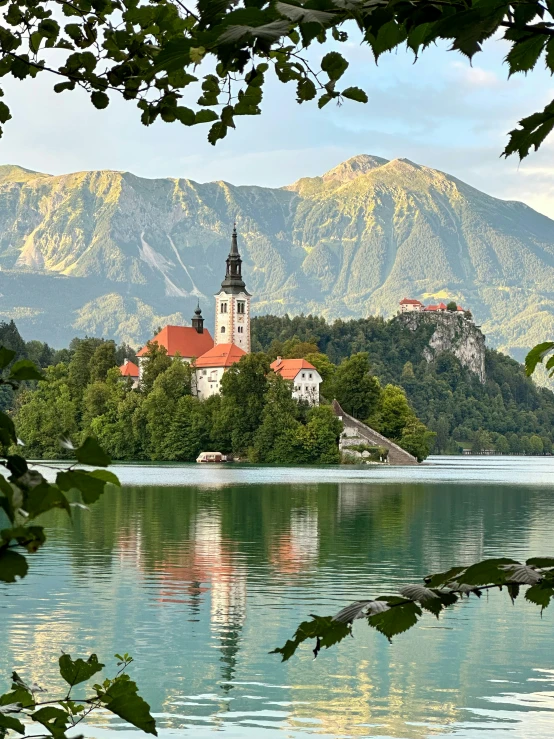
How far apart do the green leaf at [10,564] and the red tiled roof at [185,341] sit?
140 meters

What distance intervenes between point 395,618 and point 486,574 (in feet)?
0.72

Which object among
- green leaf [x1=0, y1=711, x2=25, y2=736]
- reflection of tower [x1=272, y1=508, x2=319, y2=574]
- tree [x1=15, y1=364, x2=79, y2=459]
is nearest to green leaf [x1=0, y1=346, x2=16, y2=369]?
green leaf [x1=0, y1=711, x2=25, y2=736]

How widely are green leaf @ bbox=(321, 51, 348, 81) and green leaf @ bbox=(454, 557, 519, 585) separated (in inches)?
41.8

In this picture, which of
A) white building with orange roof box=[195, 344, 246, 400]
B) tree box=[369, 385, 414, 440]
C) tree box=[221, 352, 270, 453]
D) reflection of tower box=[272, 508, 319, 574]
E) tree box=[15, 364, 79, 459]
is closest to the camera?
reflection of tower box=[272, 508, 319, 574]

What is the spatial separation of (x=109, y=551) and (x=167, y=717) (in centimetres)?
1697

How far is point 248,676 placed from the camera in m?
15.9

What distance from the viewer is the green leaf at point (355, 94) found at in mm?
2615

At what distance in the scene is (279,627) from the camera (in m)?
19.3

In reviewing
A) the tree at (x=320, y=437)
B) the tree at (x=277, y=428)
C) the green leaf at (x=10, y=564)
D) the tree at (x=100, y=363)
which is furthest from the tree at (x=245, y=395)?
the green leaf at (x=10, y=564)

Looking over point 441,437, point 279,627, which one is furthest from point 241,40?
point 441,437

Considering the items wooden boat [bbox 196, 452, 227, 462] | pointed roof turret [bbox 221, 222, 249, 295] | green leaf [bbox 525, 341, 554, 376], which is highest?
pointed roof turret [bbox 221, 222, 249, 295]

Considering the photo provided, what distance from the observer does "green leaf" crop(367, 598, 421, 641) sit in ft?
7.88

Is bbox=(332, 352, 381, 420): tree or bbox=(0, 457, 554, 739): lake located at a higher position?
bbox=(332, 352, 381, 420): tree

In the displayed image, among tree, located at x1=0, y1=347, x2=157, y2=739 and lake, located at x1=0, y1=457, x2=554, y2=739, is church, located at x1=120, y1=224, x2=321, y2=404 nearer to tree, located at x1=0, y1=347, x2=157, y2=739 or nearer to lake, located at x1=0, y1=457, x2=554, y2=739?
lake, located at x1=0, y1=457, x2=554, y2=739
